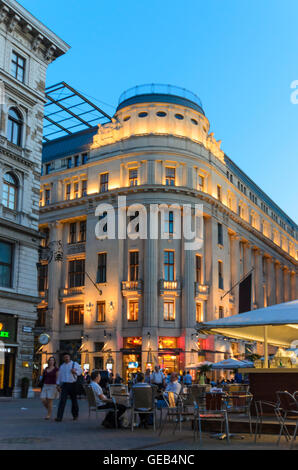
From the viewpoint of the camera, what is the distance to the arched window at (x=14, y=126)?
30.4m

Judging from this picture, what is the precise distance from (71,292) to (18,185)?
2343 cm

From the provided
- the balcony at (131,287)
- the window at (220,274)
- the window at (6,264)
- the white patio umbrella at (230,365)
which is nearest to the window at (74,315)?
the balcony at (131,287)

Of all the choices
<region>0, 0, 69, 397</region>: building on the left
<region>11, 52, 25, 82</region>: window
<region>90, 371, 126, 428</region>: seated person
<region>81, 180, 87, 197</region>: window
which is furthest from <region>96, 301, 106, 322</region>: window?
<region>90, 371, 126, 428</region>: seated person

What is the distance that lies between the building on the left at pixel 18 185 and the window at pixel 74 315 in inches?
826

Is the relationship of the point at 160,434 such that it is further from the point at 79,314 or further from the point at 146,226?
the point at 79,314

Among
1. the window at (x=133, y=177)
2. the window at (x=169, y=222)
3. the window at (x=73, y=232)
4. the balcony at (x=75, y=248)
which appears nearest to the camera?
the window at (x=169, y=222)

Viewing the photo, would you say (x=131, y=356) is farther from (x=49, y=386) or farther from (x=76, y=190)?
(x=49, y=386)

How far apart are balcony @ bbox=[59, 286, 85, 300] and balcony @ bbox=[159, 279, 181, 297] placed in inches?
313

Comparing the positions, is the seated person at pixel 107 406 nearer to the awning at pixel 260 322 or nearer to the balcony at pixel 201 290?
the awning at pixel 260 322

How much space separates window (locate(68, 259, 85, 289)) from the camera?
52.6m

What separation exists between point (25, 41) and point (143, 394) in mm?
24178

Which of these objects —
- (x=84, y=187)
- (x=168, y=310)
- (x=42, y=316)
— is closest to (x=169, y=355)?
(x=168, y=310)

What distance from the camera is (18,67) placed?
3147 cm
